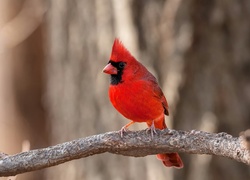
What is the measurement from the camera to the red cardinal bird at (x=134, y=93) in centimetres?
245

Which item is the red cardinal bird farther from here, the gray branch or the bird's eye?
the gray branch

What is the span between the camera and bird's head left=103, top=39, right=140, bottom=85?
253cm

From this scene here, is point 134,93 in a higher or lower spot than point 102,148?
higher

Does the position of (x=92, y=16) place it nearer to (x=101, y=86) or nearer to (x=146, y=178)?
(x=101, y=86)

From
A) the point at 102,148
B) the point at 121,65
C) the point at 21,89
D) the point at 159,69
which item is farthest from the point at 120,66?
the point at 21,89

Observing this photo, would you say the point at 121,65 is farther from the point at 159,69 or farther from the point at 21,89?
the point at 21,89

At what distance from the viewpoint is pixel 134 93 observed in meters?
2.49

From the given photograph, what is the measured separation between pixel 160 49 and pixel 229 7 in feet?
1.47

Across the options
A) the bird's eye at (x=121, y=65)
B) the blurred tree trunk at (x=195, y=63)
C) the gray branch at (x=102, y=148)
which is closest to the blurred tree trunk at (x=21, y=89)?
the blurred tree trunk at (x=195, y=63)

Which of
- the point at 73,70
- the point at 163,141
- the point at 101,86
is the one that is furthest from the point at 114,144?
the point at 73,70

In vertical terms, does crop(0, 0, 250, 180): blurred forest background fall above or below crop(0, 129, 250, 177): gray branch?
above

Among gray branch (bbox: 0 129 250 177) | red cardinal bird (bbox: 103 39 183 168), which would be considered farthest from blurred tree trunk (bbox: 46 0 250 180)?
gray branch (bbox: 0 129 250 177)

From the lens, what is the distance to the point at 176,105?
3529 millimetres

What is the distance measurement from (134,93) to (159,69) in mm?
1130
